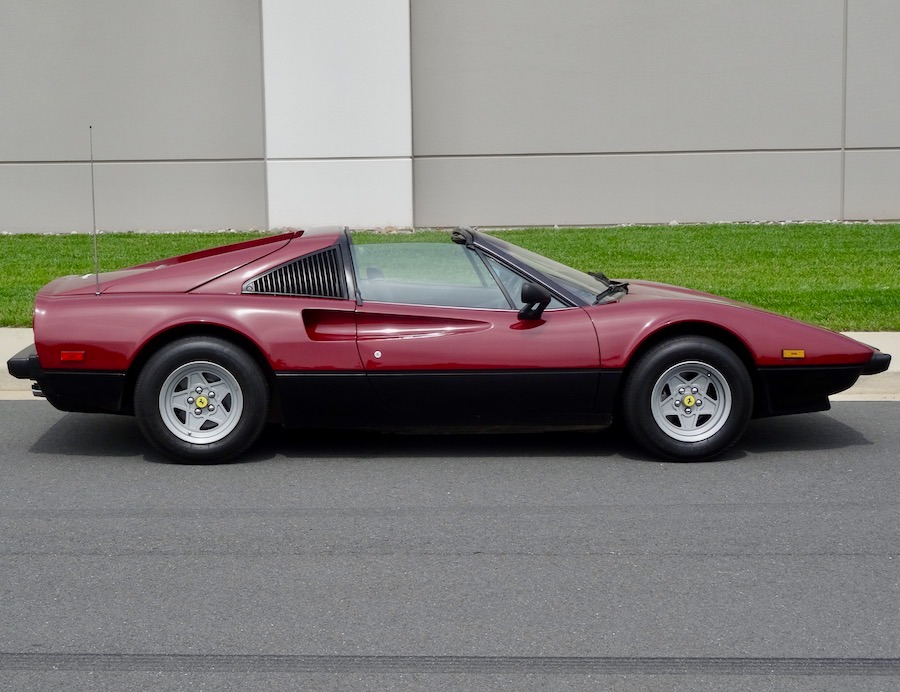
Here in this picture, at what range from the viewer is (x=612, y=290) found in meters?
6.96

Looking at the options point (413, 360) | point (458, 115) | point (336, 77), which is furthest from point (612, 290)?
point (458, 115)

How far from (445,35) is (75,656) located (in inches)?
555

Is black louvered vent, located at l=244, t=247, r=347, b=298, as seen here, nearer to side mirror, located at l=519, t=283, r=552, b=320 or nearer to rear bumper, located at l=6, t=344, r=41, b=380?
side mirror, located at l=519, t=283, r=552, b=320

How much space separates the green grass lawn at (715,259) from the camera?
10828 mm

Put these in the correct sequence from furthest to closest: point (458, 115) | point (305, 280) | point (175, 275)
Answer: point (458, 115) → point (175, 275) → point (305, 280)

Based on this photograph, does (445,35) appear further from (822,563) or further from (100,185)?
(822,563)

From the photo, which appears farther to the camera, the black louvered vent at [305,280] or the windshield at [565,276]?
the windshield at [565,276]

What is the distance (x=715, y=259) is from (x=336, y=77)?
5907mm

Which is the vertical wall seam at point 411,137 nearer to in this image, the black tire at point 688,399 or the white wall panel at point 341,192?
the white wall panel at point 341,192

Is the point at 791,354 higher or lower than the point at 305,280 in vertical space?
lower

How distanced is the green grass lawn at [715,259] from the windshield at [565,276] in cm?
360

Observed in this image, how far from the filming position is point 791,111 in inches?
674

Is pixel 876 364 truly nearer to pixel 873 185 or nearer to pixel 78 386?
pixel 78 386

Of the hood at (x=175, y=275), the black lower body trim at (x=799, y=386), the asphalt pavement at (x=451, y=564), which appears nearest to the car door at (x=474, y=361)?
the asphalt pavement at (x=451, y=564)
